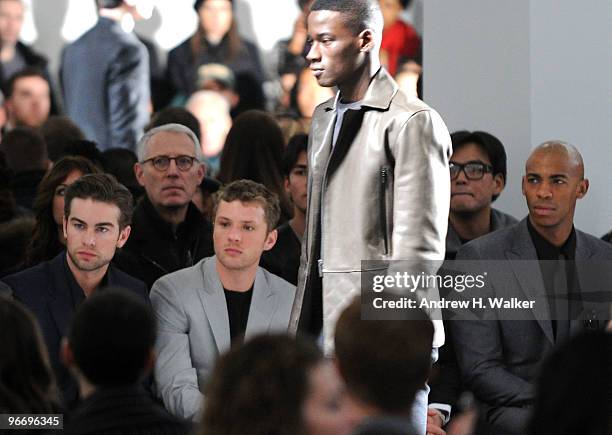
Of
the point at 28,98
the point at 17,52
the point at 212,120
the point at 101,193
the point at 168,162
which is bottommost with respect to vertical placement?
the point at 101,193

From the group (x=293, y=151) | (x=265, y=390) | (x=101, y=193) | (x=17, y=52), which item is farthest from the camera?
(x=17, y=52)

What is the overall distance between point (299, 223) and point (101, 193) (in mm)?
1094

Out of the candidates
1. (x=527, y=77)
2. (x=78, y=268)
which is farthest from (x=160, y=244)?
(x=527, y=77)

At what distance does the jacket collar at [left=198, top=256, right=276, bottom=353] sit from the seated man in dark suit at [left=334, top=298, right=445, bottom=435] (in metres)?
1.68

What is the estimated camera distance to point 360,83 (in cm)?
442

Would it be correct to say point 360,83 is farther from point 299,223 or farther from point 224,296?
point 299,223

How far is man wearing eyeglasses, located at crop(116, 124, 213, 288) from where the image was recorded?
568 centimetres

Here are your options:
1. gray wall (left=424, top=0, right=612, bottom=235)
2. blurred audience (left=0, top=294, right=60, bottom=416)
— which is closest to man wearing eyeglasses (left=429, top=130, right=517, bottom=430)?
gray wall (left=424, top=0, right=612, bottom=235)

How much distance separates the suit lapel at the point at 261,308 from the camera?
16.1 feet

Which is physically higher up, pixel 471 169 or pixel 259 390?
pixel 471 169

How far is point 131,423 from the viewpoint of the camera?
298 cm

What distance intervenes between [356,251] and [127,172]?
103 inches

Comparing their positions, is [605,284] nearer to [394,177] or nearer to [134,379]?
[394,177]

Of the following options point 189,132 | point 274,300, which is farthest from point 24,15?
point 274,300
